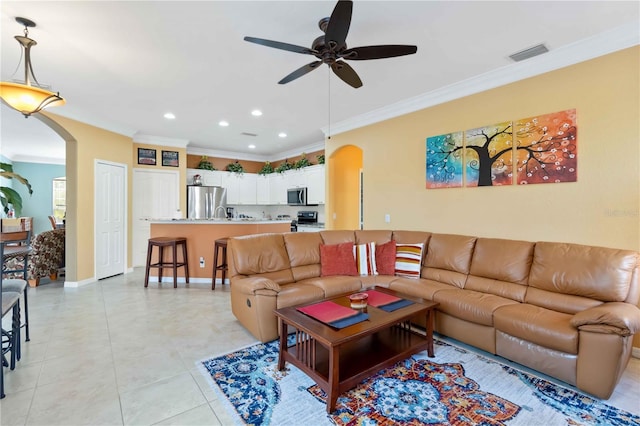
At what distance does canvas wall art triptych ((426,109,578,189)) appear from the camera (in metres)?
2.88

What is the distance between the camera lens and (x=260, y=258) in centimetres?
342

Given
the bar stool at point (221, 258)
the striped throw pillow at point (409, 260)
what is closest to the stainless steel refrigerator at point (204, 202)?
the bar stool at point (221, 258)

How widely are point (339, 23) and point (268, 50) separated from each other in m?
1.15

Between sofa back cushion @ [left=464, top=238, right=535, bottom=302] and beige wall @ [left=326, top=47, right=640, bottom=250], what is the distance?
0.99 feet

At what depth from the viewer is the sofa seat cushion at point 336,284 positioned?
10.3 feet

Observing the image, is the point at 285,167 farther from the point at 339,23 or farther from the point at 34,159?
the point at 34,159

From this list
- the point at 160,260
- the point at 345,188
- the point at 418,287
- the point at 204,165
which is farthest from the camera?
the point at 204,165

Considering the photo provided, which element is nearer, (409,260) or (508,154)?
(508,154)

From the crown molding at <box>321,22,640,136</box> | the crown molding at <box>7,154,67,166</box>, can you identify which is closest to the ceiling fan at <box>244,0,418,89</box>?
the crown molding at <box>321,22,640,136</box>

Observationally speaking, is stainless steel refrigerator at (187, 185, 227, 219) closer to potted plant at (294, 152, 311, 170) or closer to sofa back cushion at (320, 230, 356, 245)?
potted plant at (294, 152, 311, 170)

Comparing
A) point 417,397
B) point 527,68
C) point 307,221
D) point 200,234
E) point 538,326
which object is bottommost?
point 417,397

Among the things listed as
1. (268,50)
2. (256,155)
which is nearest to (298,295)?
(268,50)

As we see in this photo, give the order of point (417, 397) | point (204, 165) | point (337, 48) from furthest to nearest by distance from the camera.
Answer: point (204, 165), point (337, 48), point (417, 397)

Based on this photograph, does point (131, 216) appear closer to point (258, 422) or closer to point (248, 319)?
point (248, 319)
